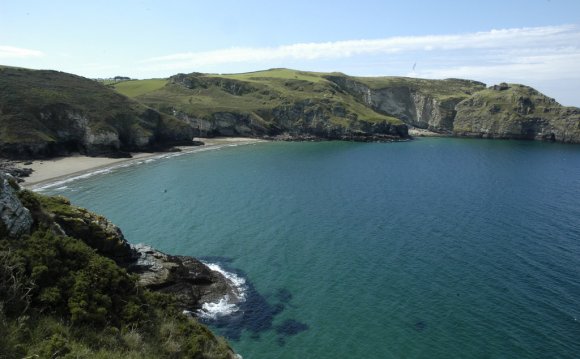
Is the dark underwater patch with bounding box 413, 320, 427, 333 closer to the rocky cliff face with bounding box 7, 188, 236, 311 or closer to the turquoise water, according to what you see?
the turquoise water

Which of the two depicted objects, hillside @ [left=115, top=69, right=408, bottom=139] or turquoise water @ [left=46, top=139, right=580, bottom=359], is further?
hillside @ [left=115, top=69, right=408, bottom=139]

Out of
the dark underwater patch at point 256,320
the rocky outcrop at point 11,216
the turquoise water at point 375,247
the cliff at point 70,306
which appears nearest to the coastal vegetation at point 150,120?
the turquoise water at point 375,247

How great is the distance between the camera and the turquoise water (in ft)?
122

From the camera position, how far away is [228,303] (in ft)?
142

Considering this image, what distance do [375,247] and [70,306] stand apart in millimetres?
40857

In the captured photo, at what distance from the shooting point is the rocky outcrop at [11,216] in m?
28.6

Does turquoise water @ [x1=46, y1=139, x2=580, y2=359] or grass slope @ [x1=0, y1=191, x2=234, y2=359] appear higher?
grass slope @ [x1=0, y1=191, x2=234, y2=359]

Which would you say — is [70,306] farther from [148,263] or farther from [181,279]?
[148,263]

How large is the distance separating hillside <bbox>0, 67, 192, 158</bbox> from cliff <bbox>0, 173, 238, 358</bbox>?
91296 mm

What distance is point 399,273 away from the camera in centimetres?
4912

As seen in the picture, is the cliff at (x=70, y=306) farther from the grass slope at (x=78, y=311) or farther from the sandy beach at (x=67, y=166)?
the sandy beach at (x=67, y=166)

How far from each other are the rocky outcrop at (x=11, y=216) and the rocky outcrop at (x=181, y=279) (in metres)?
13.8

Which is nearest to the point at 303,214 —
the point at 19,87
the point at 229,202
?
the point at 229,202

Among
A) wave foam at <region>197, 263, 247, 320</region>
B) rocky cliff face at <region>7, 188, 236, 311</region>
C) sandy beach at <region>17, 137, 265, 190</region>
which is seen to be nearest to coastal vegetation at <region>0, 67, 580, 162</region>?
sandy beach at <region>17, 137, 265, 190</region>
